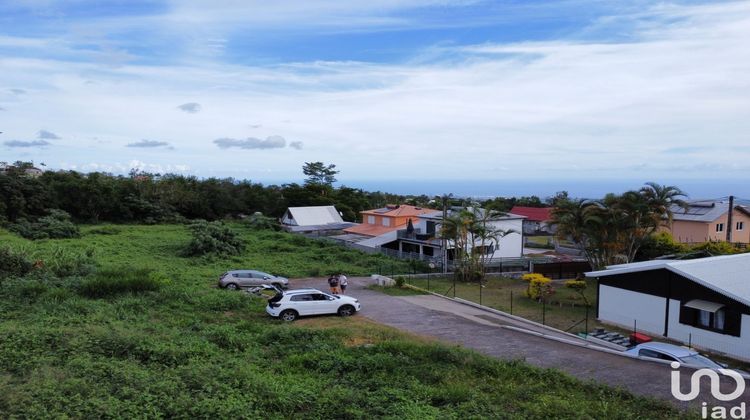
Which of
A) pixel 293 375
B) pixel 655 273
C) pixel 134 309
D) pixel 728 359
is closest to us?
pixel 293 375

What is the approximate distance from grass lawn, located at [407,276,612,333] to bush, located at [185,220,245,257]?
596 inches

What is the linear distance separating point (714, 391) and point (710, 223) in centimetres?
4039

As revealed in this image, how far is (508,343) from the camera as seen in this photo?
17.5 m

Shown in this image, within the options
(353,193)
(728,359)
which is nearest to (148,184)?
(353,193)

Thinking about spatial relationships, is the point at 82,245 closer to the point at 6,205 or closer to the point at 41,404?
the point at 6,205

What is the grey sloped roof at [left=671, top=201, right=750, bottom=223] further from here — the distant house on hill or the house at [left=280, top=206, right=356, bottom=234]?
the distant house on hill

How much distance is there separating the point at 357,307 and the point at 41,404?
14.3 metres

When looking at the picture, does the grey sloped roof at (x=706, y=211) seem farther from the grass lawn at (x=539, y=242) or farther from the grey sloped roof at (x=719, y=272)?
the grey sloped roof at (x=719, y=272)

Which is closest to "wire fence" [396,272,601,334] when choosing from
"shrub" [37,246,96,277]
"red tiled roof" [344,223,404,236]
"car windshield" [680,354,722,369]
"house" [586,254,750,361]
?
"house" [586,254,750,361]

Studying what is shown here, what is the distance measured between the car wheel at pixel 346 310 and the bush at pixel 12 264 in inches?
642

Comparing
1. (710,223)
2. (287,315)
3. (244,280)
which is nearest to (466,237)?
(244,280)

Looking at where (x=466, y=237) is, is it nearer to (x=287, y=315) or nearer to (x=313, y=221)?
(x=287, y=315)

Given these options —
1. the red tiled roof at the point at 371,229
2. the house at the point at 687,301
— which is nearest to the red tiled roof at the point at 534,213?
the red tiled roof at the point at 371,229

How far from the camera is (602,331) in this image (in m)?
20.9
